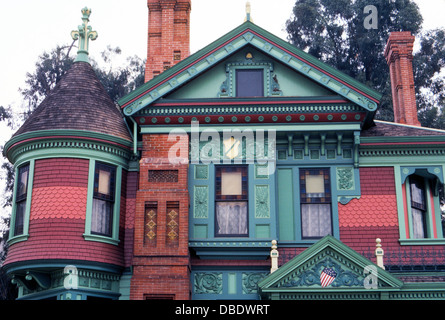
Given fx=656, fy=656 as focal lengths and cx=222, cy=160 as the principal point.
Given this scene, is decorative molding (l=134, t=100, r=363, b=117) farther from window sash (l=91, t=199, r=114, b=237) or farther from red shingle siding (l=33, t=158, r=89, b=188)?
window sash (l=91, t=199, r=114, b=237)

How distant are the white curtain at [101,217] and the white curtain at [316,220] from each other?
5.57 metres

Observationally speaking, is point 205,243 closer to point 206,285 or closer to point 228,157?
point 206,285

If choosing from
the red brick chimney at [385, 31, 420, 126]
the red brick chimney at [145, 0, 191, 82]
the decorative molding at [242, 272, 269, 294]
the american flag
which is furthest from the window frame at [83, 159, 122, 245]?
the red brick chimney at [385, 31, 420, 126]

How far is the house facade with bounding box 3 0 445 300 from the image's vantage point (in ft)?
58.9

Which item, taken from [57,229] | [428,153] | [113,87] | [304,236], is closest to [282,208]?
[304,236]

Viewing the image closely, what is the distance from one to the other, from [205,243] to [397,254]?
539 centimetres

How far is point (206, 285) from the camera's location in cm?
1836

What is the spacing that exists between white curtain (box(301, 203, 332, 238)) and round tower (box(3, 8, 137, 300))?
5.09 m

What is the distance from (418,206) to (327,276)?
4981 millimetres

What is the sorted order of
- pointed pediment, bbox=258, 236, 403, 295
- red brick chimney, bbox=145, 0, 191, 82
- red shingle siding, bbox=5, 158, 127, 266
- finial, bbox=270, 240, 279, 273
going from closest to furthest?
→ pointed pediment, bbox=258, 236, 403, 295, finial, bbox=270, 240, 279, 273, red shingle siding, bbox=5, 158, 127, 266, red brick chimney, bbox=145, 0, 191, 82

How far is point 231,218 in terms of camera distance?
Result: 1880 centimetres

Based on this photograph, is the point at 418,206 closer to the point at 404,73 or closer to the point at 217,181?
the point at 404,73

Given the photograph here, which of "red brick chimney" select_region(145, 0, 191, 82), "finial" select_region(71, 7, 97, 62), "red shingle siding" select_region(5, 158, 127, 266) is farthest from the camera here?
"red brick chimney" select_region(145, 0, 191, 82)
